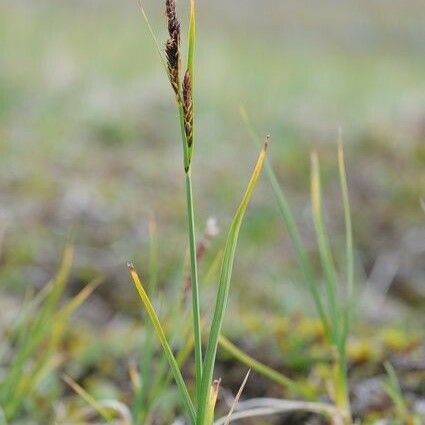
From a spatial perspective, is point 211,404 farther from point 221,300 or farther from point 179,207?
point 179,207

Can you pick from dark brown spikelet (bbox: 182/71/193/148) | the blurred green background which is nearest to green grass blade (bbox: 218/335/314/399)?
dark brown spikelet (bbox: 182/71/193/148)

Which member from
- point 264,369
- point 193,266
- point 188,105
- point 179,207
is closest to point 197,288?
point 193,266

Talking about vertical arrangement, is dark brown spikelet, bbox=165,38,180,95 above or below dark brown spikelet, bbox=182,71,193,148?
above

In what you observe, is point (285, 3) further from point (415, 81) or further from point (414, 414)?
point (414, 414)

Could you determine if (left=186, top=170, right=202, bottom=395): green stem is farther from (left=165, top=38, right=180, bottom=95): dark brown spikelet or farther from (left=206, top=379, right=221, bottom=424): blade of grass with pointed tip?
(left=165, top=38, right=180, bottom=95): dark brown spikelet

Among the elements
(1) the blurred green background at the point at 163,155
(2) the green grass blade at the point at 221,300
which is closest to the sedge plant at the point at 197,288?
(2) the green grass blade at the point at 221,300

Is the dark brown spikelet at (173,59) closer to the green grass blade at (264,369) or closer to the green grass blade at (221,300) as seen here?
the green grass blade at (221,300)
